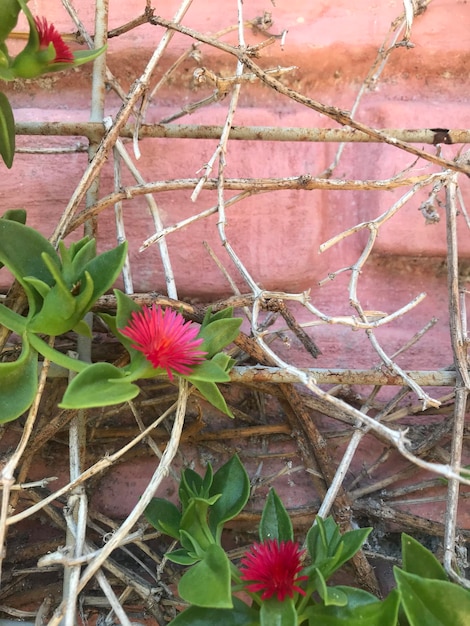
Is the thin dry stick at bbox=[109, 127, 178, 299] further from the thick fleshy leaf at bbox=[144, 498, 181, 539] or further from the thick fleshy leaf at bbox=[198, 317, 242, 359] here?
the thick fleshy leaf at bbox=[144, 498, 181, 539]

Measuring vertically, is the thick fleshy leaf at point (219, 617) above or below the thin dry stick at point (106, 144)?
below

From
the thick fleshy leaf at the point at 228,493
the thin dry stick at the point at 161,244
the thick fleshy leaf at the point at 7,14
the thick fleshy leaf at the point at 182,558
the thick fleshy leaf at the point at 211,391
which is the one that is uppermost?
the thick fleshy leaf at the point at 7,14

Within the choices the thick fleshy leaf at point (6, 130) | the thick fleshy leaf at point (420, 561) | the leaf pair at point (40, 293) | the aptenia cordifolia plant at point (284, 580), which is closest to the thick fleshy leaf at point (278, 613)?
the aptenia cordifolia plant at point (284, 580)

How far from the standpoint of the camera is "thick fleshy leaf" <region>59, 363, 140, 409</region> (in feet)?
1.42

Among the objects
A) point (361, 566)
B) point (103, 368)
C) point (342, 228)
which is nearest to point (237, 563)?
point (361, 566)

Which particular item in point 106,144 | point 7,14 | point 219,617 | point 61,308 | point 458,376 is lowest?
point 219,617

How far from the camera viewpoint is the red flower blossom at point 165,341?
450 mm

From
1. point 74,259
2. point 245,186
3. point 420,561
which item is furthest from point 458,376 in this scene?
point 74,259

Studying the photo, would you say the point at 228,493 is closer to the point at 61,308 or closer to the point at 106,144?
the point at 61,308

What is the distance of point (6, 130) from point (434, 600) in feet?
1.80

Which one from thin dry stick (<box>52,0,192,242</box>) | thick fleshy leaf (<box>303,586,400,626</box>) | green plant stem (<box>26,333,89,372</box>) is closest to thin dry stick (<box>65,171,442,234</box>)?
thin dry stick (<box>52,0,192,242</box>)

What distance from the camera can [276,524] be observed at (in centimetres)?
54

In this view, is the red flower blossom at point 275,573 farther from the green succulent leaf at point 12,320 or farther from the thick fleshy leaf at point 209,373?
the green succulent leaf at point 12,320

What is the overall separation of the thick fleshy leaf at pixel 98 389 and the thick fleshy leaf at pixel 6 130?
0.24 metres
